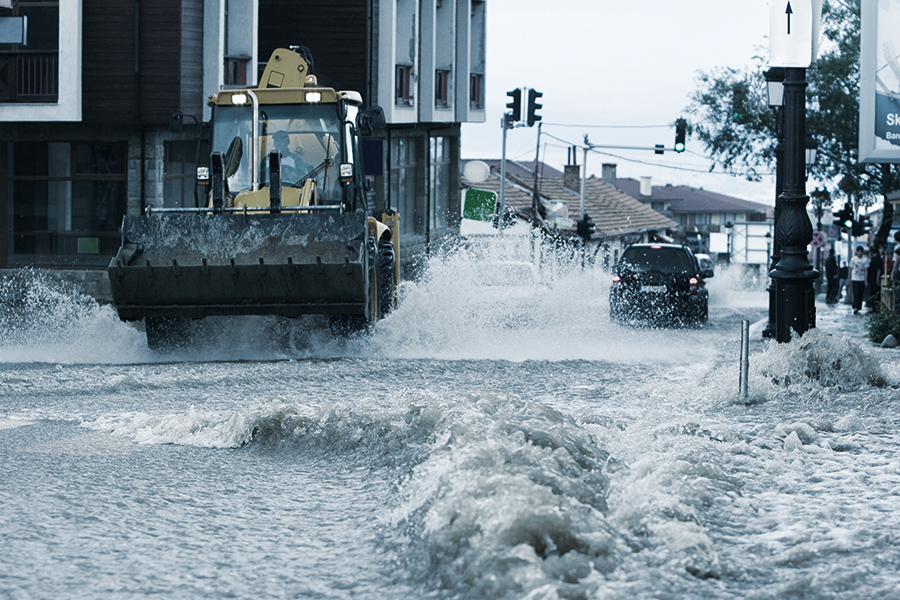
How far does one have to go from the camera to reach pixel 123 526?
19.5 feet

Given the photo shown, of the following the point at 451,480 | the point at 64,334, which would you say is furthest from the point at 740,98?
the point at 451,480

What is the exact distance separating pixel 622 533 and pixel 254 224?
824 cm

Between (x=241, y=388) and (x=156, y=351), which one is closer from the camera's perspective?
(x=241, y=388)

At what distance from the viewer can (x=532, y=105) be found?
35500 millimetres

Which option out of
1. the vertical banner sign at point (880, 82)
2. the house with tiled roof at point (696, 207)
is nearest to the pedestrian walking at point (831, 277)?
the vertical banner sign at point (880, 82)

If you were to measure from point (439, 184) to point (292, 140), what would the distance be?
2519cm

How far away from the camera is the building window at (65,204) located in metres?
23.2

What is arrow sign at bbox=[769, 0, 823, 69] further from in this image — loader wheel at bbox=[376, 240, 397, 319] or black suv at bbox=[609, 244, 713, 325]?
black suv at bbox=[609, 244, 713, 325]

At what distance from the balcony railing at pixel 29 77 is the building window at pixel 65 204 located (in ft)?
4.09

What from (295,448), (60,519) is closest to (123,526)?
(60,519)

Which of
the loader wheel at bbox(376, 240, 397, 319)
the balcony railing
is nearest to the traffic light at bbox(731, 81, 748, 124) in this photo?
the balcony railing

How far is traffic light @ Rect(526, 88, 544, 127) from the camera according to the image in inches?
1385

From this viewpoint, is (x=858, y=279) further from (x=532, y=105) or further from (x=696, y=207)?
(x=696, y=207)

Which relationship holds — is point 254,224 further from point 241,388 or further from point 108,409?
point 108,409
